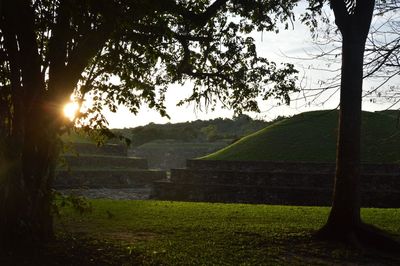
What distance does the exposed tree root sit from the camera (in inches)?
311

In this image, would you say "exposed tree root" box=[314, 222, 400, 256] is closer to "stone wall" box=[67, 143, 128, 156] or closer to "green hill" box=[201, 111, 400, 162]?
"green hill" box=[201, 111, 400, 162]

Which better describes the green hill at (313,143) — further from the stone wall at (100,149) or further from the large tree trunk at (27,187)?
the large tree trunk at (27,187)

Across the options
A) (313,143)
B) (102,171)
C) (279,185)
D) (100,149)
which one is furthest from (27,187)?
(100,149)

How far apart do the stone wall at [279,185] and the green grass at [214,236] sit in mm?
6933

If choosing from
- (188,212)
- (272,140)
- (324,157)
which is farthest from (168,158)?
(188,212)

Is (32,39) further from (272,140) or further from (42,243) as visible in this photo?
(272,140)

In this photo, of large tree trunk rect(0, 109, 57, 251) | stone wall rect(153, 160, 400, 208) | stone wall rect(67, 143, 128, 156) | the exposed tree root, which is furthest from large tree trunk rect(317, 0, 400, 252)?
stone wall rect(67, 143, 128, 156)

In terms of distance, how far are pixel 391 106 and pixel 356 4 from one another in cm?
197

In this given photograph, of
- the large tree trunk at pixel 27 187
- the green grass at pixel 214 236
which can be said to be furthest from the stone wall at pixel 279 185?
the large tree trunk at pixel 27 187

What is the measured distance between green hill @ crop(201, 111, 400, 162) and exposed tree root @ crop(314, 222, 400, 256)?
1876cm

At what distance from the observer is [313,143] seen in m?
29.4

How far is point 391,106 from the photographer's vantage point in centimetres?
852

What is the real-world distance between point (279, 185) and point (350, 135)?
45.8ft

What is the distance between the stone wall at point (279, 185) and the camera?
20031 millimetres
